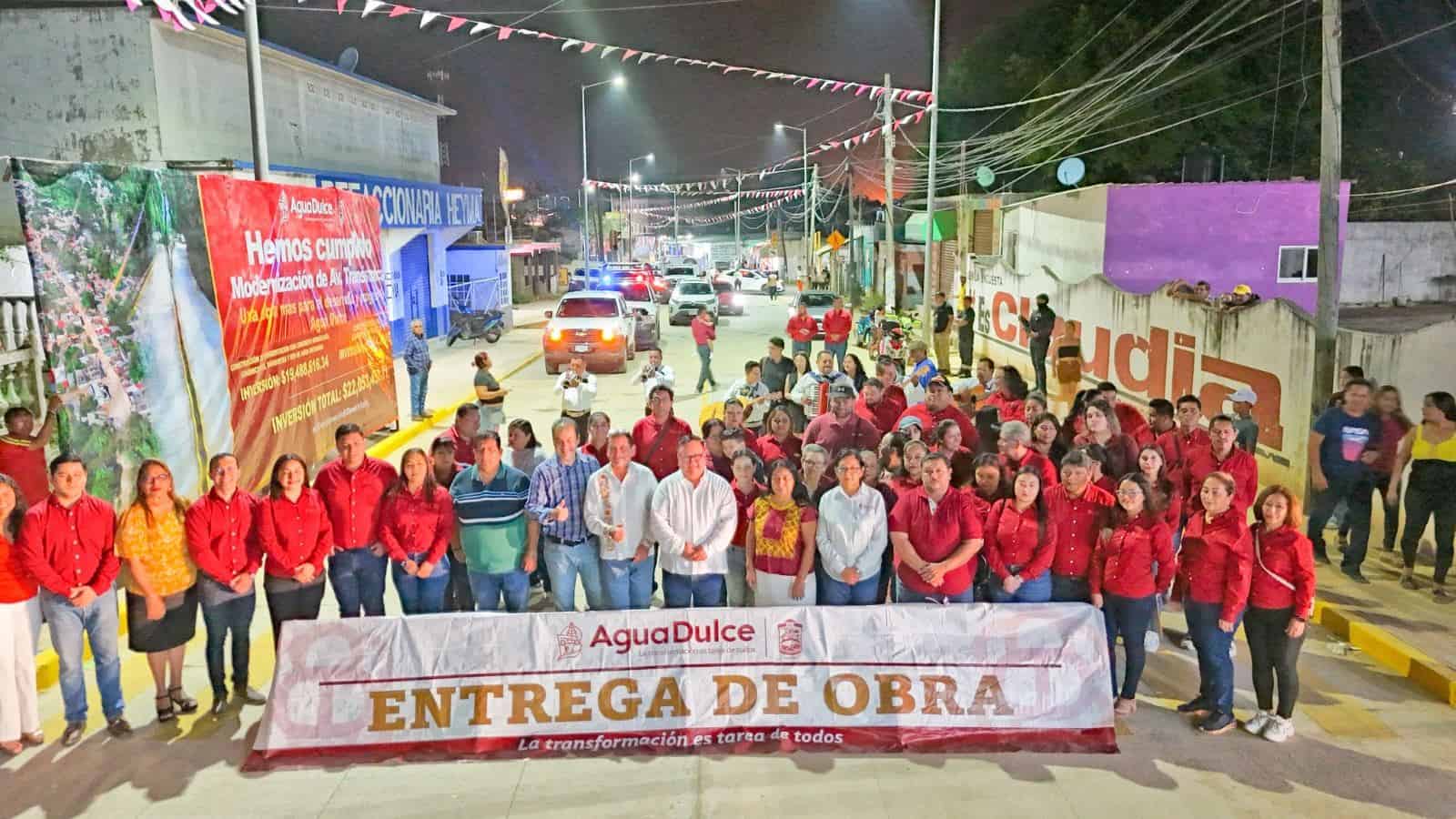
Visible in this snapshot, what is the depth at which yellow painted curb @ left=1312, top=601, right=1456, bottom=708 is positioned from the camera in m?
6.71

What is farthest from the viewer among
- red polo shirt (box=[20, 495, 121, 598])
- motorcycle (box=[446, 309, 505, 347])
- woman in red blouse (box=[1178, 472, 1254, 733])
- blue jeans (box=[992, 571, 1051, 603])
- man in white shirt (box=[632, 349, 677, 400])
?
motorcycle (box=[446, 309, 505, 347])

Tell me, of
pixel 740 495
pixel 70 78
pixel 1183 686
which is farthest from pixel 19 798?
pixel 70 78

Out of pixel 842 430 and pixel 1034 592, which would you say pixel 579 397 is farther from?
pixel 1034 592

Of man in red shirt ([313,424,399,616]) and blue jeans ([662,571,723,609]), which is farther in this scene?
blue jeans ([662,571,723,609])

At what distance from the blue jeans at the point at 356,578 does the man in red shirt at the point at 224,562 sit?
46cm

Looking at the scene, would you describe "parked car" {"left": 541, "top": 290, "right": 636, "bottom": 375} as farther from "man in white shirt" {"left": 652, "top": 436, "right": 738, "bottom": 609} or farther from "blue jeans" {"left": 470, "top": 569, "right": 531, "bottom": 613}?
"man in white shirt" {"left": 652, "top": 436, "right": 738, "bottom": 609}

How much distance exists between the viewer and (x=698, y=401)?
1859 centimetres

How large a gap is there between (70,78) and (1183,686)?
20.8 metres

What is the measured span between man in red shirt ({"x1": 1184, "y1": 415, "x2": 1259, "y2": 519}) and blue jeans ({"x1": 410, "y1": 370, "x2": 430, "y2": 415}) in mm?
11658

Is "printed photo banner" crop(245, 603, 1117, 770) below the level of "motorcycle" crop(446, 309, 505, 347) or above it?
below

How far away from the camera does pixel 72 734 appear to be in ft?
19.9

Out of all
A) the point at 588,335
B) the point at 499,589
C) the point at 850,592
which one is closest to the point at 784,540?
the point at 850,592

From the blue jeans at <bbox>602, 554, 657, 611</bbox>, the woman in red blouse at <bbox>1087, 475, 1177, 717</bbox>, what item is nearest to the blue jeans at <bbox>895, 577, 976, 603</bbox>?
the woman in red blouse at <bbox>1087, 475, 1177, 717</bbox>

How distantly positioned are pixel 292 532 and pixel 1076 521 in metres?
4.65
